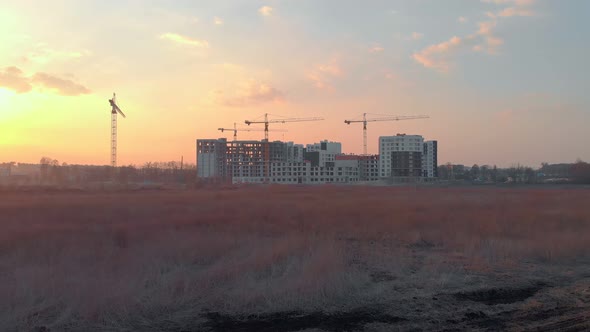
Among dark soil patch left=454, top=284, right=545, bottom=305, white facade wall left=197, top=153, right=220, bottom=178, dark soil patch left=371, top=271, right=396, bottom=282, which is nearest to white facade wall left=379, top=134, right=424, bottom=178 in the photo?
white facade wall left=197, top=153, right=220, bottom=178

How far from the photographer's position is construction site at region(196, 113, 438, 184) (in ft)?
484

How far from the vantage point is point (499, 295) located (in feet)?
32.3

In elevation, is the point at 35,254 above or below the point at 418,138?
below

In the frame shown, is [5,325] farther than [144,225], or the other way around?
[144,225]

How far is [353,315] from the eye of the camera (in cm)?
841

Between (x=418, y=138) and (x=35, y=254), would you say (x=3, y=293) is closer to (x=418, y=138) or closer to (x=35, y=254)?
(x=35, y=254)

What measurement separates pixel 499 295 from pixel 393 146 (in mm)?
149687

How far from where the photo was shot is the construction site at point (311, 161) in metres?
148

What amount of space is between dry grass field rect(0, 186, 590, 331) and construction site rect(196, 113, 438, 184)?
10851 cm

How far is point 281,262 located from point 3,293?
6242mm

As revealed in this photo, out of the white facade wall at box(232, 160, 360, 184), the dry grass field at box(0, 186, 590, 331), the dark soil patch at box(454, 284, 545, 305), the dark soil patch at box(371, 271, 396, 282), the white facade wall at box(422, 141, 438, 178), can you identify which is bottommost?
the dark soil patch at box(371, 271, 396, 282)

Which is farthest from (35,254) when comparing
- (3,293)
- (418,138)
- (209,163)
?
(209,163)

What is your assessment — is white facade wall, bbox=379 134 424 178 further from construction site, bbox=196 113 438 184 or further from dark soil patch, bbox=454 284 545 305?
dark soil patch, bbox=454 284 545 305

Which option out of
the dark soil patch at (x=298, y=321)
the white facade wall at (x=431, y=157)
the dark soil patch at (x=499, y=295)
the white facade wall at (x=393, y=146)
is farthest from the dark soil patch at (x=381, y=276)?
the white facade wall at (x=431, y=157)
